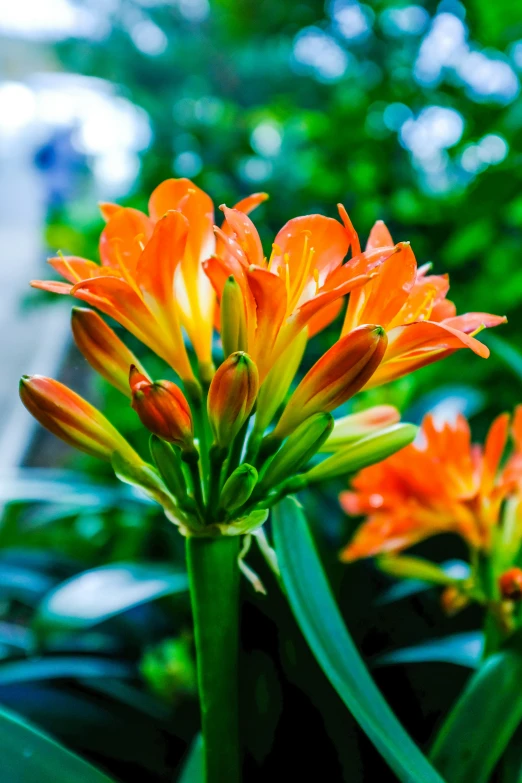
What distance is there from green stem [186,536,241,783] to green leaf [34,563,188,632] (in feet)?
0.58

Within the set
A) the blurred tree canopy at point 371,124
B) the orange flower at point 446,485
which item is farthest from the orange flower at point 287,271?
the blurred tree canopy at point 371,124

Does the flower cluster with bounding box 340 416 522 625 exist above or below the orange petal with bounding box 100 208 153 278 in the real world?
below

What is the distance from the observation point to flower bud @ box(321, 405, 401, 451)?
0.29 meters

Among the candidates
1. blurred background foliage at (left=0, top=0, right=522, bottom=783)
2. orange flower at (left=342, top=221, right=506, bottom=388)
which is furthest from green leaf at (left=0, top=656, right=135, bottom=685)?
orange flower at (left=342, top=221, right=506, bottom=388)

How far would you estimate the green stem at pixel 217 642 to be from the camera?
250 millimetres

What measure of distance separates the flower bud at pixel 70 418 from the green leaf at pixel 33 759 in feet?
0.41

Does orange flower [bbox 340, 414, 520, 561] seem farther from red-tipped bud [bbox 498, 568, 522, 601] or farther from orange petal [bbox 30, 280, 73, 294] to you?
orange petal [bbox 30, 280, 73, 294]

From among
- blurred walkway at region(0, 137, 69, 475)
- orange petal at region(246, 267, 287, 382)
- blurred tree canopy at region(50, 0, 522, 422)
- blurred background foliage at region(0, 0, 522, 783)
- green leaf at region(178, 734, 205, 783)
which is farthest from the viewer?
blurred walkway at region(0, 137, 69, 475)

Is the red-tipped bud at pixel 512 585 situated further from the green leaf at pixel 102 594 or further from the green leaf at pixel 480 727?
the green leaf at pixel 102 594

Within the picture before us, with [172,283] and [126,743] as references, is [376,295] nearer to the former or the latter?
[172,283]

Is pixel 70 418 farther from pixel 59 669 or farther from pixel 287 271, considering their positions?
pixel 59 669

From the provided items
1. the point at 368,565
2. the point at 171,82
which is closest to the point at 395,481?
the point at 368,565

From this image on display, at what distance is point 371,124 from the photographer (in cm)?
99

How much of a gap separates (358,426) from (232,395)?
0.29 ft
